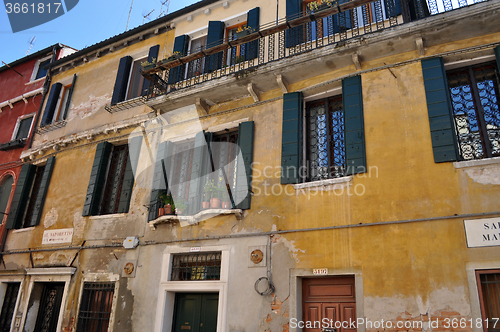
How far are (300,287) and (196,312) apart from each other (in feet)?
7.47

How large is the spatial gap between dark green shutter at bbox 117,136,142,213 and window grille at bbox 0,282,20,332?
3.86 m

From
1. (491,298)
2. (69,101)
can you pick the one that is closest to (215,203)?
(491,298)

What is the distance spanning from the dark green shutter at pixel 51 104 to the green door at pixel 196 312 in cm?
752

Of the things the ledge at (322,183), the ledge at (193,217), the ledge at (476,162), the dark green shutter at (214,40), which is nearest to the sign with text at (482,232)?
the ledge at (476,162)

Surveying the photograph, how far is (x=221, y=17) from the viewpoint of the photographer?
10266mm

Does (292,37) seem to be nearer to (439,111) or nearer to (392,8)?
(392,8)

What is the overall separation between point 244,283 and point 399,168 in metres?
3.34

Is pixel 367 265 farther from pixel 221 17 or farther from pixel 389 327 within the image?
pixel 221 17

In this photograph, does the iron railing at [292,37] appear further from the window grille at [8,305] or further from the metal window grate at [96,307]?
the window grille at [8,305]

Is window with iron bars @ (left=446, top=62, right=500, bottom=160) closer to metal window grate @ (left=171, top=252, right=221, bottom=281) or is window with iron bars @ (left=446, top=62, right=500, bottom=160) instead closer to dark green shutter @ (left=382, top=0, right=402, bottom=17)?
dark green shutter @ (left=382, top=0, right=402, bottom=17)

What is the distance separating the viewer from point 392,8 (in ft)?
25.0

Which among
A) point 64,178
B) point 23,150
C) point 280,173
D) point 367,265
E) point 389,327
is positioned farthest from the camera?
point 23,150

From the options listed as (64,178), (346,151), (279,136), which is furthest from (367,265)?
(64,178)

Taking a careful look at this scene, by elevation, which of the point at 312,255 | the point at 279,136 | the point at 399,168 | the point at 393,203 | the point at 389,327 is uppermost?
the point at 279,136
